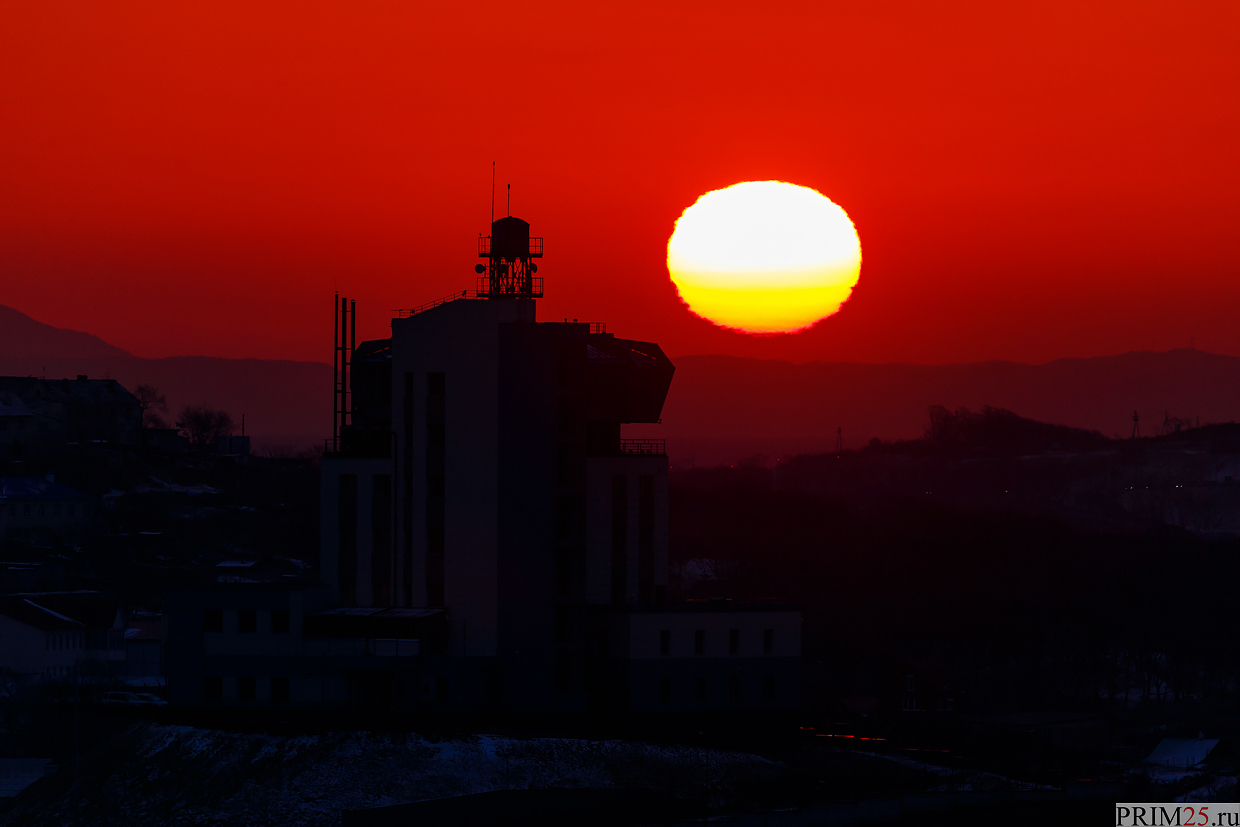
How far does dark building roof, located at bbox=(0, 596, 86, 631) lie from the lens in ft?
488

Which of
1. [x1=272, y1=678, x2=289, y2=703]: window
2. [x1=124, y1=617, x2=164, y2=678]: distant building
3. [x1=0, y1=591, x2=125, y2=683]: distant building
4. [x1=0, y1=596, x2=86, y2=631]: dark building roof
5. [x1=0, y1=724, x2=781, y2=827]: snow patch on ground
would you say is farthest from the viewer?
[x1=0, y1=596, x2=86, y2=631]: dark building roof

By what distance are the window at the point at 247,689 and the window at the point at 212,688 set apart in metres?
1.02

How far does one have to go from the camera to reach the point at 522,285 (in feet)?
346

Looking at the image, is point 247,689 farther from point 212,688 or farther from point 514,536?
point 514,536

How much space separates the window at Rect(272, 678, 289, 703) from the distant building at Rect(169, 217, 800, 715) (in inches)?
4.7

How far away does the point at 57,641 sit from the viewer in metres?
149

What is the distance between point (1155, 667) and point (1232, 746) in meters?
37.8

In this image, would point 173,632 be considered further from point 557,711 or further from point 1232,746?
point 1232,746

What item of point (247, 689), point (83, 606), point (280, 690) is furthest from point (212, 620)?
point (83, 606)

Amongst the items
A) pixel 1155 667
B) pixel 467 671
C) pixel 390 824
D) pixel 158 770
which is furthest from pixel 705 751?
pixel 1155 667

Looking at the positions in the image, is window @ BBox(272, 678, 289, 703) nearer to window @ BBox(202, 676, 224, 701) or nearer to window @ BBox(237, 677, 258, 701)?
window @ BBox(237, 677, 258, 701)

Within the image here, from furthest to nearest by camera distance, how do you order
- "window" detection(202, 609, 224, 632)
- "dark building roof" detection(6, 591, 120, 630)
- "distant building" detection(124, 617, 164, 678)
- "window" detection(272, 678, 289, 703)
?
"dark building roof" detection(6, 591, 120, 630)
"distant building" detection(124, 617, 164, 678)
"window" detection(202, 609, 224, 632)
"window" detection(272, 678, 289, 703)

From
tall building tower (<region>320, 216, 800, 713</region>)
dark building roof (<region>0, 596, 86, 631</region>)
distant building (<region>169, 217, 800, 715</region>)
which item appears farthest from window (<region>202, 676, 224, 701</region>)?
dark building roof (<region>0, 596, 86, 631</region>)

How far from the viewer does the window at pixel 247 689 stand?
9794 cm
